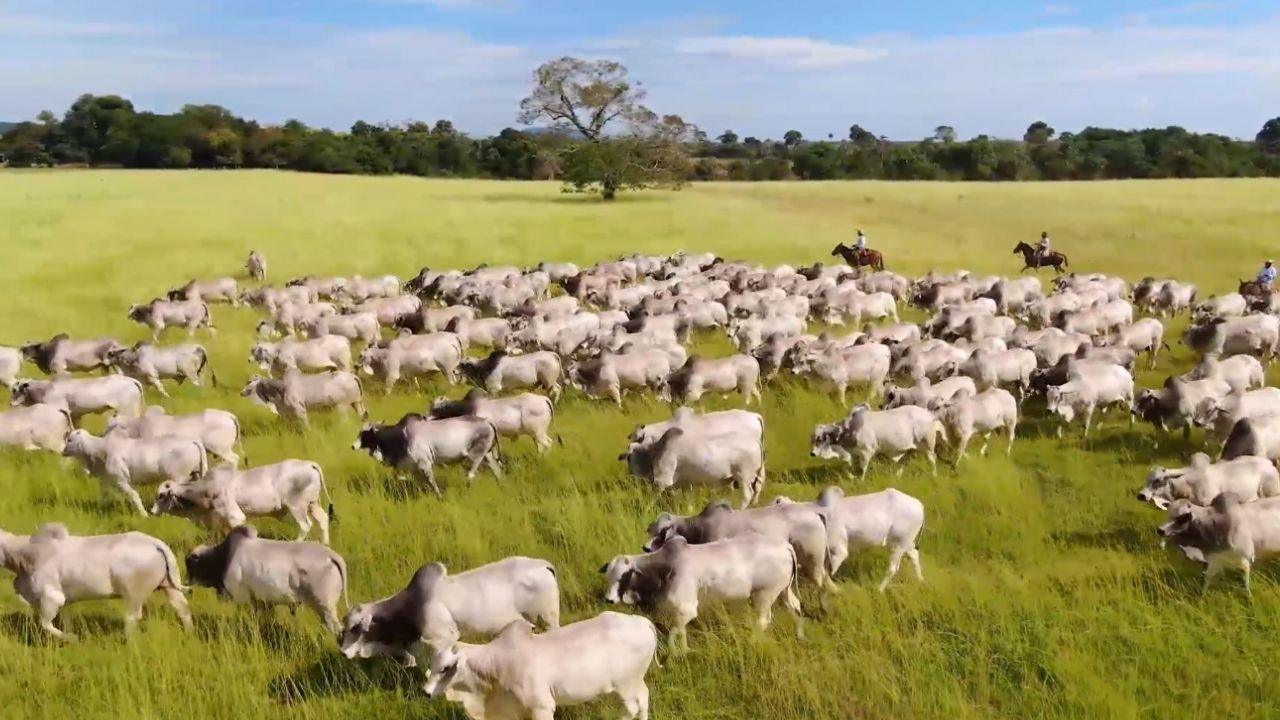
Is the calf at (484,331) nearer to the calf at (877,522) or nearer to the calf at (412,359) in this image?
the calf at (412,359)

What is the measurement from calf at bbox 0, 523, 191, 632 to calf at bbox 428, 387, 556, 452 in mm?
5067

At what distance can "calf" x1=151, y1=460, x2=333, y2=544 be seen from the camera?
33.5ft

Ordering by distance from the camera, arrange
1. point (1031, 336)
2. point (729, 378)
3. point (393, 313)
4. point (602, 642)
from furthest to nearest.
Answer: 1. point (393, 313)
2. point (1031, 336)
3. point (729, 378)
4. point (602, 642)

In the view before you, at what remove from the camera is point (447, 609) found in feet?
24.7

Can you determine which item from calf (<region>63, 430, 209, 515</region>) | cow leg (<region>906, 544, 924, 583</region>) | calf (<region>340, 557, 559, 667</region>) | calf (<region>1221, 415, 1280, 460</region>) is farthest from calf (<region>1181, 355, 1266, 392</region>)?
calf (<region>63, 430, 209, 515</region>)

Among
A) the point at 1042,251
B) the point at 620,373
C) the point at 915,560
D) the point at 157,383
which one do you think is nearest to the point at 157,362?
the point at 157,383

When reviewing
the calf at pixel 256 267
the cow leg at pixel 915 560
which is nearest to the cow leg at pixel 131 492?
the cow leg at pixel 915 560

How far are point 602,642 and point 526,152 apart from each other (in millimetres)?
91925

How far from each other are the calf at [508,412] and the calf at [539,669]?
6588 millimetres

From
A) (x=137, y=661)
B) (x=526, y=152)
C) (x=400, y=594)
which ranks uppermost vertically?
(x=526, y=152)

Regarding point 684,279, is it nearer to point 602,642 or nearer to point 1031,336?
point 1031,336

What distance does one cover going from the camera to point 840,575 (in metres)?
9.59

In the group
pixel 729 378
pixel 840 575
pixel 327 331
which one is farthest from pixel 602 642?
pixel 327 331

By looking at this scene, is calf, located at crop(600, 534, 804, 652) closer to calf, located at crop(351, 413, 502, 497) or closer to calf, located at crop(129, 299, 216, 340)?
calf, located at crop(351, 413, 502, 497)
